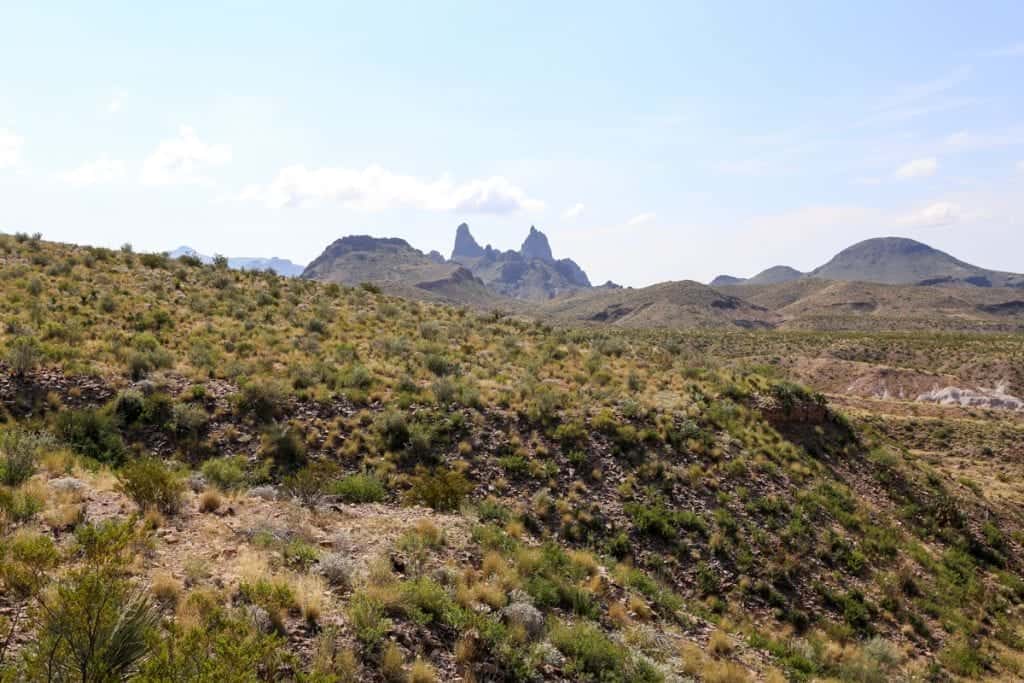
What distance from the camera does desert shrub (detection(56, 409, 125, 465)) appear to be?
12.0 meters

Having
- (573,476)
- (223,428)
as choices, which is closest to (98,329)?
(223,428)

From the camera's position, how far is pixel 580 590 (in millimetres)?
9211

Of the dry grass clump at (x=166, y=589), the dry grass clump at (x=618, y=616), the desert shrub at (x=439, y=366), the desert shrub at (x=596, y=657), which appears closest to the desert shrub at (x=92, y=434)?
the dry grass clump at (x=166, y=589)

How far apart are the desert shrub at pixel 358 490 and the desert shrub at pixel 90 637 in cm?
703

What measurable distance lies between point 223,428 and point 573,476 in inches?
338

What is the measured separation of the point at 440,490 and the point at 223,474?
427 cm

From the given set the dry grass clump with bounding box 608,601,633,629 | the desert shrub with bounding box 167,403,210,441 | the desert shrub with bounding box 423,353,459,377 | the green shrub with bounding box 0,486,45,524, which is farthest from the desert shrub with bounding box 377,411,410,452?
the green shrub with bounding box 0,486,45,524

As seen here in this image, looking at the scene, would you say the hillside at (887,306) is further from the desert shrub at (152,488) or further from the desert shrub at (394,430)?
the desert shrub at (152,488)

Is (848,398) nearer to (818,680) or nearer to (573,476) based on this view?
(573,476)

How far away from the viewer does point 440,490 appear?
12016 mm

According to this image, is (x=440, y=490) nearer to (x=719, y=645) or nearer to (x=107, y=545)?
(x=719, y=645)

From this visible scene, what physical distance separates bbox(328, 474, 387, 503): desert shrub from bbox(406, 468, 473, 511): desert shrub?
651 millimetres

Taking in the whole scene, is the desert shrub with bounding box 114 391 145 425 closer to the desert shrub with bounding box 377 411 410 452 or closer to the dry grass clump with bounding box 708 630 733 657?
the desert shrub with bounding box 377 411 410 452

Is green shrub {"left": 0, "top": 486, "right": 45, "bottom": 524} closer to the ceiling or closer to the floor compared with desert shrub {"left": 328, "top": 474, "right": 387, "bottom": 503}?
closer to the ceiling
